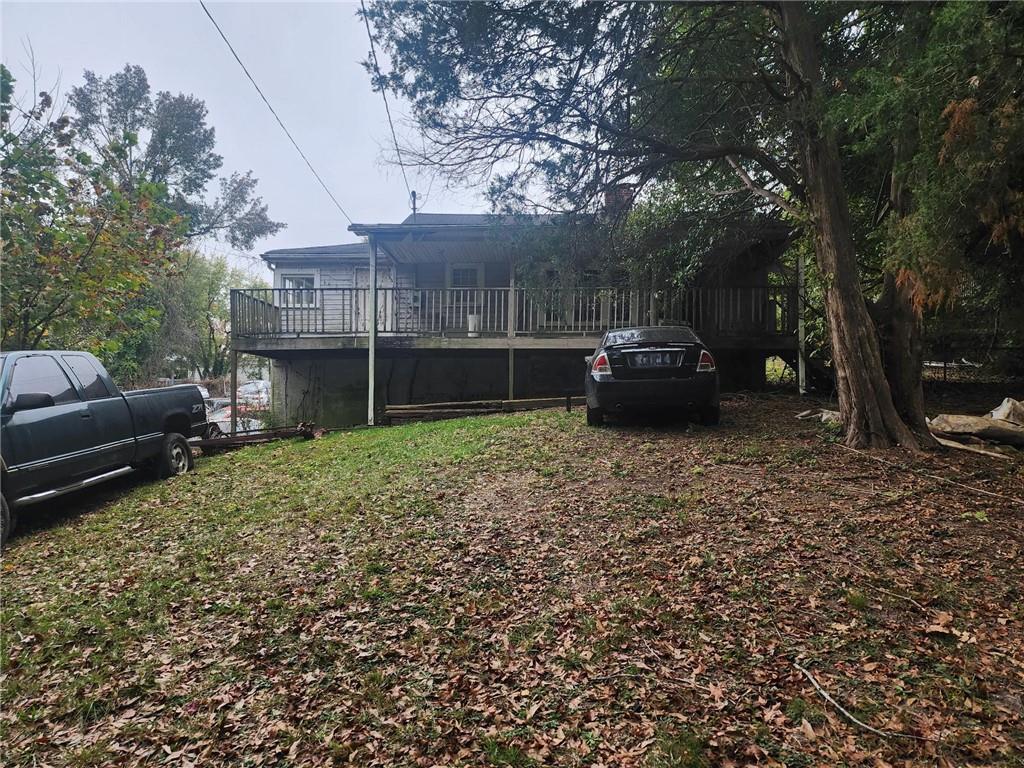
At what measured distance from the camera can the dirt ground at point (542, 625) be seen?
211cm

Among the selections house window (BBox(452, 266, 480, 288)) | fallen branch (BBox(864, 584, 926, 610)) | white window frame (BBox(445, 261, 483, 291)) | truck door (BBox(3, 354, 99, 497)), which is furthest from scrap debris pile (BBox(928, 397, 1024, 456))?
house window (BBox(452, 266, 480, 288))

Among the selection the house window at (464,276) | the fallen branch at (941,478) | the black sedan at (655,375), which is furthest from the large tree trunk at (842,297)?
the house window at (464,276)

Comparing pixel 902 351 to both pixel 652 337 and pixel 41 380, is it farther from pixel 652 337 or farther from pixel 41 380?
pixel 41 380

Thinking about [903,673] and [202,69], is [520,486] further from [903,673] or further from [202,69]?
[202,69]

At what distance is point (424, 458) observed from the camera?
6.77 m

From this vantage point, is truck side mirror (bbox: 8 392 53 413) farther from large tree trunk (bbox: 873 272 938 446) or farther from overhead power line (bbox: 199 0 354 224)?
large tree trunk (bbox: 873 272 938 446)

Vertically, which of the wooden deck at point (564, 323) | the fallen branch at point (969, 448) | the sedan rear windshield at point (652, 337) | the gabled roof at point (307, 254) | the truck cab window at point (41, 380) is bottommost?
the fallen branch at point (969, 448)

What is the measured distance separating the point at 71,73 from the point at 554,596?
10.5 metres

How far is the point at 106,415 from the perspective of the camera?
5.72 metres

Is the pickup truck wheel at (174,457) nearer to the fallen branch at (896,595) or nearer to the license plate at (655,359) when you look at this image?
the license plate at (655,359)

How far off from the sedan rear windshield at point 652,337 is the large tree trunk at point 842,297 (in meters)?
1.85

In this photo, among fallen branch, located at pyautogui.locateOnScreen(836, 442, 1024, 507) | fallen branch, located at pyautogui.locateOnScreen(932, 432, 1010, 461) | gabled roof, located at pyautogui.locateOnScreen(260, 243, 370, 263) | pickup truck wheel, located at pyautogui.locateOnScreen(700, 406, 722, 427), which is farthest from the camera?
gabled roof, located at pyautogui.locateOnScreen(260, 243, 370, 263)

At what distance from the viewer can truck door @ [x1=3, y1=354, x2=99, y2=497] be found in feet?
14.8

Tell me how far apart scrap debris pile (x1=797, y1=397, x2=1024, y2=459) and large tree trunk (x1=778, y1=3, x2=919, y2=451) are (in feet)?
3.34
